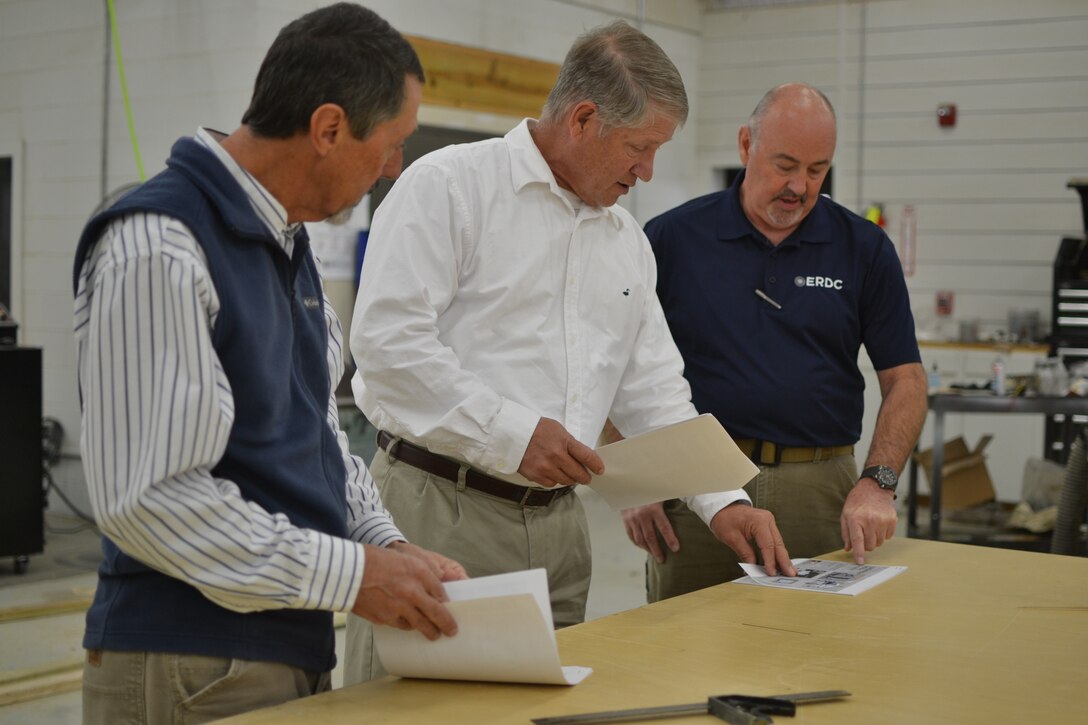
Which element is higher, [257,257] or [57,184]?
[57,184]

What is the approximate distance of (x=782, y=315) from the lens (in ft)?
9.52

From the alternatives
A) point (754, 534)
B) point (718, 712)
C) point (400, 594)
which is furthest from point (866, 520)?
point (400, 594)

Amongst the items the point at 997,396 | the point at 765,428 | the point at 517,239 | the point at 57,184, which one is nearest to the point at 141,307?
the point at 517,239

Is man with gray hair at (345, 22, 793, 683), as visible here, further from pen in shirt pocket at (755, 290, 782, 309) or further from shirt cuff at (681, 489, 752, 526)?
pen in shirt pocket at (755, 290, 782, 309)

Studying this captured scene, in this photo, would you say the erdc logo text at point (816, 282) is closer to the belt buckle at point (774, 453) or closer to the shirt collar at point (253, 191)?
the belt buckle at point (774, 453)

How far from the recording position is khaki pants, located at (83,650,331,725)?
58.7 inches

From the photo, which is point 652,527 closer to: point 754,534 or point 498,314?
point 754,534

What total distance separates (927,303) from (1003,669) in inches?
274

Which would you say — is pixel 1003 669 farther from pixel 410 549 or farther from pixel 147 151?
pixel 147 151

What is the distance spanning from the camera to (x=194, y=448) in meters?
1.36

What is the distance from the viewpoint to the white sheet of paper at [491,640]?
1.53 m

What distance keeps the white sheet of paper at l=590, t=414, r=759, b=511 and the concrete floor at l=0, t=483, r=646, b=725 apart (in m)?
2.38

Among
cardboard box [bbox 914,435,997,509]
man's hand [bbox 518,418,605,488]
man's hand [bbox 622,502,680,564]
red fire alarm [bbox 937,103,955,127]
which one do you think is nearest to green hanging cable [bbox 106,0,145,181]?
man's hand [bbox 622,502,680,564]

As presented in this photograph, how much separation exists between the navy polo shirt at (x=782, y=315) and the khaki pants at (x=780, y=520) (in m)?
0.08
